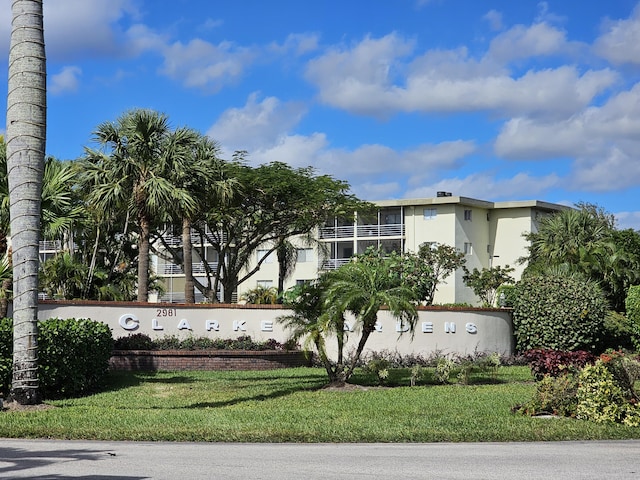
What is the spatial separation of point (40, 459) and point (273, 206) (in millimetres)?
32167

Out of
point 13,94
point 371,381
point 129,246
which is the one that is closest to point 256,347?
point 371,381

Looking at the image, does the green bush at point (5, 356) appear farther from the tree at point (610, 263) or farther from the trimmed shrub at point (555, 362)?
the tree at point (610, 263)

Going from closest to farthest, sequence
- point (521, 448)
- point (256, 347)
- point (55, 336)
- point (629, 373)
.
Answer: point (521, 448), point (629, 373), point (55, 336), point (256, 347)

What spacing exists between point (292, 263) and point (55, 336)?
3264cm

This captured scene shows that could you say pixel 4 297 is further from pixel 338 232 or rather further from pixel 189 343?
pixel 338 232

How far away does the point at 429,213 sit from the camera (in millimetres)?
63250

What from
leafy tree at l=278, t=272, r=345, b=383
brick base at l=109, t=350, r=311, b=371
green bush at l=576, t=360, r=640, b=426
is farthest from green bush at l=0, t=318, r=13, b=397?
green bush at l=576, t=360, r=640, b=426

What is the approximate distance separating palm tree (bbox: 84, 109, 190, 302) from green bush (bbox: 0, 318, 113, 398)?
865cm

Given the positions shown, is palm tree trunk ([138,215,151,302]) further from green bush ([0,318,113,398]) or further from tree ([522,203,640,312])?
tree ([522,203,640,312])

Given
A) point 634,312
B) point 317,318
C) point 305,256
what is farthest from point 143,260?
point 305,256

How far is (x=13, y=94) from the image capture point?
54.9ft

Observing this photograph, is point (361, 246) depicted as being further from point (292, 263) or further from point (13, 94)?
point (13, 94)

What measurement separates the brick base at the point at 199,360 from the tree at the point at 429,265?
18.5 meters

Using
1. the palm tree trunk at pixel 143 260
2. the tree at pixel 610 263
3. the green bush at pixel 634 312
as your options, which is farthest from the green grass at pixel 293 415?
the tree at pixel 610 263
